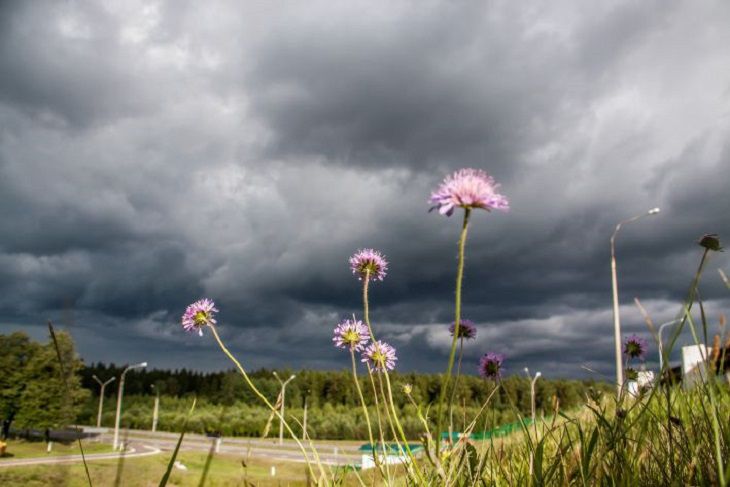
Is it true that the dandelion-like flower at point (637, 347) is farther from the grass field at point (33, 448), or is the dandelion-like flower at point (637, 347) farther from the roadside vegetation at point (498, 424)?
the grass field at point (33, 448)

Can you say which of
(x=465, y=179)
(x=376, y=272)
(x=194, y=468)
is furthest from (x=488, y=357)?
(x=194, y=468)

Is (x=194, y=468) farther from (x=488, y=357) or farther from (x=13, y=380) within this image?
(x=488, y=357)

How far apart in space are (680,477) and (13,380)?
7236 centimetres

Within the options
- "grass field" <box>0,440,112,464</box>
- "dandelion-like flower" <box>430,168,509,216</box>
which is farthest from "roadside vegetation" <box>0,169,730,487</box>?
"grass field" <box>0,440,112,464</box>

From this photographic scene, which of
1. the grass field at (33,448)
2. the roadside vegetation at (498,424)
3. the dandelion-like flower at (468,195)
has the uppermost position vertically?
the dandelion-like flower at (468,195)

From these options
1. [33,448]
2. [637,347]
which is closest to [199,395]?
[33,448]

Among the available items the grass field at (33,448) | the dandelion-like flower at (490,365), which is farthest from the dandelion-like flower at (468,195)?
the grass field at (33,448)

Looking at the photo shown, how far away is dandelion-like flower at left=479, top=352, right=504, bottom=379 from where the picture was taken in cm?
347

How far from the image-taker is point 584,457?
2.08 metres

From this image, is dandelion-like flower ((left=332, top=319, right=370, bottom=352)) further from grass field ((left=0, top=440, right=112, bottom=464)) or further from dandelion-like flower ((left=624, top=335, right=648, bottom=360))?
grass field ((left=0, top=440, right=112, bottom=464))

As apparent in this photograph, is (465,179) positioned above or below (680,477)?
above

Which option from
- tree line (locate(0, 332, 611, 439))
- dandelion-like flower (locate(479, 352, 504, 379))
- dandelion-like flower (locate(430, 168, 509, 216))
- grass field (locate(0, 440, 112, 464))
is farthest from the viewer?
grass field (locate(0, 440, 112, 464))

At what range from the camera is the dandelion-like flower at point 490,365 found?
3.47 metres

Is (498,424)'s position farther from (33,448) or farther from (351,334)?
(33,448)
